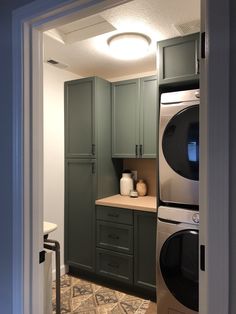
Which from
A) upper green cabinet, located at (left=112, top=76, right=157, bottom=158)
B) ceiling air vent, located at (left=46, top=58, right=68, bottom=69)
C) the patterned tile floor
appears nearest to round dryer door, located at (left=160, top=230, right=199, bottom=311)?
the patterned tile floor

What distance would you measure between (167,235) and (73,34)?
6.17 ft

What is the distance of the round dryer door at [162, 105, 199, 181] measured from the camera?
1.87 meters

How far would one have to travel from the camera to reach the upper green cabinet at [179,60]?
1.95 metres

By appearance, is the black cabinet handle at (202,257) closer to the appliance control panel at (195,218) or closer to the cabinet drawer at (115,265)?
the appliance control panel at (195,218)

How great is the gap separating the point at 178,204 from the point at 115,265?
1175 millimetres

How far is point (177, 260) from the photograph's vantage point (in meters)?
1.93

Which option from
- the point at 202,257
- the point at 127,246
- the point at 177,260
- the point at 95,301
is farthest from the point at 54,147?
the point at 202,257

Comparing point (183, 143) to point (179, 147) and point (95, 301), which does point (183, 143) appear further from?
point (95, 301)

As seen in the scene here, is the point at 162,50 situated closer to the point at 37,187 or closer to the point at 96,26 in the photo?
the point at 96,26

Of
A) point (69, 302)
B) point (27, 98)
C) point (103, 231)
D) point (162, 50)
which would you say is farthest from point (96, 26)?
point (69, 302)

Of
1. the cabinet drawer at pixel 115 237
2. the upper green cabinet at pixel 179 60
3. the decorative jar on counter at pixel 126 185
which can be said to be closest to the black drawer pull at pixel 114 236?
the cabinet drawer at pixel 115 237

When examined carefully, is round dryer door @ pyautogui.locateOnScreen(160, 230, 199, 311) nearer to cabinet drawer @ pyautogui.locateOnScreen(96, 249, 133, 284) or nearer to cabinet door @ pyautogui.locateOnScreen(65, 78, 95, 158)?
cabinet drawer @ pyautogui.locateOnScreen(96, 249, 133, 284)

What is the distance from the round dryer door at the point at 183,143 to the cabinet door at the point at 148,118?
0.68 meters

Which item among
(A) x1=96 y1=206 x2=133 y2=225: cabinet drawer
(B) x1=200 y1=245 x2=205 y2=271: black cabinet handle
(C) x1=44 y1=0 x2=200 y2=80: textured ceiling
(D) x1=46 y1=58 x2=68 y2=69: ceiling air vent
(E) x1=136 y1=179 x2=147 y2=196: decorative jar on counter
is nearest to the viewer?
(B) x1=200 y1=245 x2=205 y2=271: black cabinet handle
